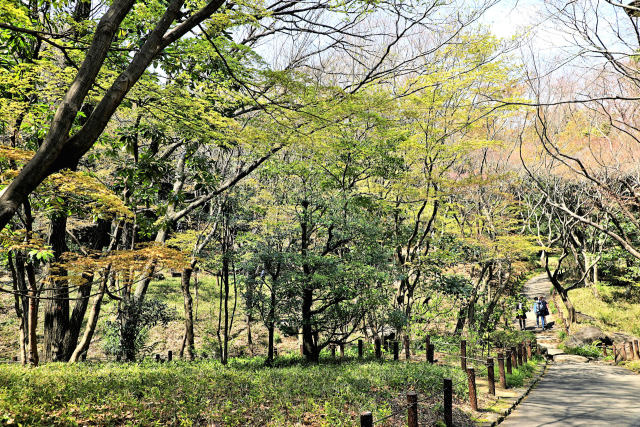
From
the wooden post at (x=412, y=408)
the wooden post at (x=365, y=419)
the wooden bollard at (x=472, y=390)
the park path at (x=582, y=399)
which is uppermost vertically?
the wooden post at (x=365, y=419)

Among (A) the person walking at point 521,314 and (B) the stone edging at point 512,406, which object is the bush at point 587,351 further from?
(B) the stone edging at point 512,406

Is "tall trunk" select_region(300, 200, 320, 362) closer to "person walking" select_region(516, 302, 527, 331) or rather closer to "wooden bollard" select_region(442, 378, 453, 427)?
"wooden bollard" select_region(442, 378, 453, 427)

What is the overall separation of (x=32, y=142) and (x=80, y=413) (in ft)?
16.9

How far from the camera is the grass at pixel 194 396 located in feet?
16.1

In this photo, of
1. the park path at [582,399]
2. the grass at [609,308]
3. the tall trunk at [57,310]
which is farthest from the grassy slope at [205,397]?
the grass at [609,308]

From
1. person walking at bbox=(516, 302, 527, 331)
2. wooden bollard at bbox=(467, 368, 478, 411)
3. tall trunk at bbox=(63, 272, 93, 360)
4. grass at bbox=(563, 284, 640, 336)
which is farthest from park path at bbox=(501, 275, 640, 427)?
tall trunk at bbox=(63, 272, 93, 360)

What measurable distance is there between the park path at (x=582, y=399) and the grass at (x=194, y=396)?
1.67 m

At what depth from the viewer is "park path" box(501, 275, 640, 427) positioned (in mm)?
7191

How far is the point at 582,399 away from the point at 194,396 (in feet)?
29.2

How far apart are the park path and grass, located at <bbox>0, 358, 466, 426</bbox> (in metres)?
1.67

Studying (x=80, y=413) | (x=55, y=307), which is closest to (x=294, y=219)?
(x=55, y=307)

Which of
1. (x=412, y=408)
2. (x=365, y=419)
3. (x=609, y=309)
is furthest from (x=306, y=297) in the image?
(x=609, y=309)

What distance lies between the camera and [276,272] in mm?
11508

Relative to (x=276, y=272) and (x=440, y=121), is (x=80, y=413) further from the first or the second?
(x=440, y=121)
